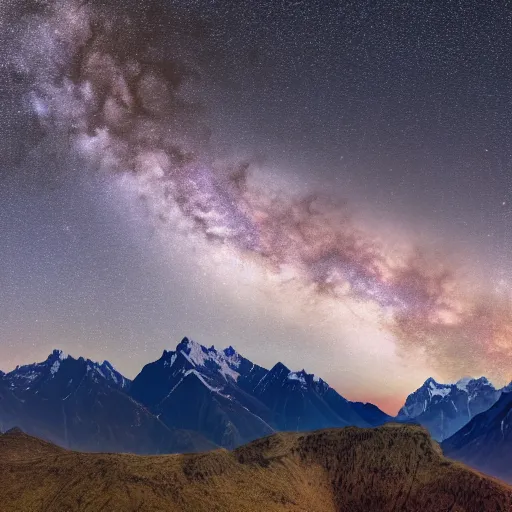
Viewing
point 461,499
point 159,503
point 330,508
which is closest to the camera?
point 159,503

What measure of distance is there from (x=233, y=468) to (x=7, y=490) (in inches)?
3170

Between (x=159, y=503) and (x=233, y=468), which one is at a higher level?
(x=233, y=468)

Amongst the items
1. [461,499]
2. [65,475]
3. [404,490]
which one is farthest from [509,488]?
[65,475]

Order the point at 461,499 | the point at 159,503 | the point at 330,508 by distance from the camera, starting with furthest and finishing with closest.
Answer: the point at 330,508 → the point at 461,499 → the point at 159,503

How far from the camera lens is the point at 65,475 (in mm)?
181750

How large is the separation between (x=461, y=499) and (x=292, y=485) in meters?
60.7

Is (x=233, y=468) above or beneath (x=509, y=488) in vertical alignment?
beneath

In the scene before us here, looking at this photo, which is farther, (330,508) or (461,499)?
(330,508)

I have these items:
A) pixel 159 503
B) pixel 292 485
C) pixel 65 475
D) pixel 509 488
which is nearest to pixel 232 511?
pixel 159 503

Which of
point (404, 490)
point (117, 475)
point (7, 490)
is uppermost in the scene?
point (404, 490)

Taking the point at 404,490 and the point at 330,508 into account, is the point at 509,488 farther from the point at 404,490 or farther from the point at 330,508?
the point at 330,508

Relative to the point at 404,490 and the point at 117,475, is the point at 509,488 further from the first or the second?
the point at 117,475

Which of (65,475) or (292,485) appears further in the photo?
(292,485)

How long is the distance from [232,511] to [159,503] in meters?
24.1
